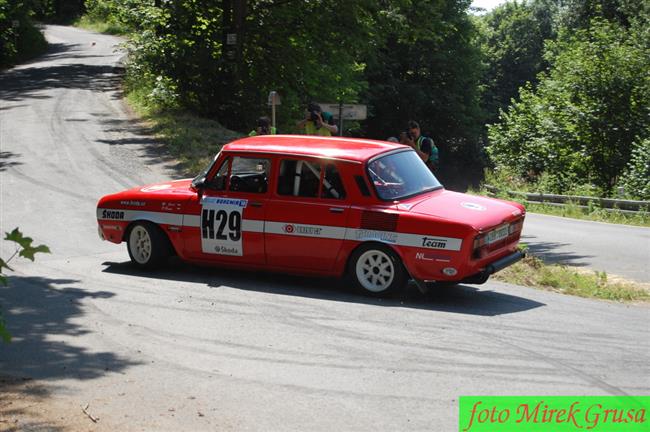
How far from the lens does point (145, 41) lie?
94.7 ft

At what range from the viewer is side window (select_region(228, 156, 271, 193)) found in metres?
10.8

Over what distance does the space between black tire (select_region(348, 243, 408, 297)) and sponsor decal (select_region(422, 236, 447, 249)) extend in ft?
1.31

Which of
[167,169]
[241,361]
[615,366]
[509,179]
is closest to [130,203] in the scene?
[241,361]

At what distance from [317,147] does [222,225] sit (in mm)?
1489

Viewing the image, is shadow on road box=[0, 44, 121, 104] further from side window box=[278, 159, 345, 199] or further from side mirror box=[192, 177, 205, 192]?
side window box=[278, 159, 345, 199]

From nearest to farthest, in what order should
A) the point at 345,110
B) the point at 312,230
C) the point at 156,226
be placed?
the point at 312,230 < the point at 156,226 < the point at 345,110

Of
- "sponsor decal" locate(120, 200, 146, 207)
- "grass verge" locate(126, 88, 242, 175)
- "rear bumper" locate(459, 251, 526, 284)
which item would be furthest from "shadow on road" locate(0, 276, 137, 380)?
"grass verge" locate(126, 88, 242, 175)

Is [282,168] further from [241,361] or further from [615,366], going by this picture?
[615,366]

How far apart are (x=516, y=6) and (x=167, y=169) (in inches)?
2724

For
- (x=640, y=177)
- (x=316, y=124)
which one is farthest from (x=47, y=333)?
(x=640, y=177)

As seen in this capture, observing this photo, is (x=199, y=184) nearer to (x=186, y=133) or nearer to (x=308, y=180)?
(x=308, y=180)

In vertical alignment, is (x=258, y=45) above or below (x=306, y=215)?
above

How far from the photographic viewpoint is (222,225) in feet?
36.0

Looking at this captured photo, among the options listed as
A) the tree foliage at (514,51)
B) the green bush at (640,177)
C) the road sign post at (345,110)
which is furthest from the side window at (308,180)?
the tree foliage at (514,51)
